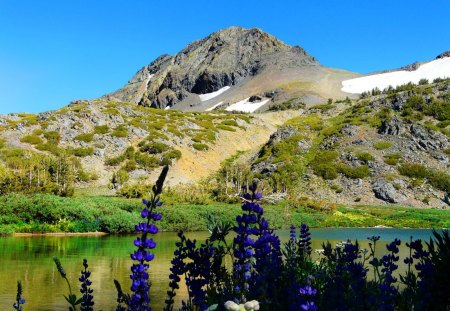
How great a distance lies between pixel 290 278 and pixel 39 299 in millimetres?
7608

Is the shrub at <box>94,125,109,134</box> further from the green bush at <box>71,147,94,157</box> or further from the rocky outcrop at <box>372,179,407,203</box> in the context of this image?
the rocky outcrop at <box>372,179,407,203</box>

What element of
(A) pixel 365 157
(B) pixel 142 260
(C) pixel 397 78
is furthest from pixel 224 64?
(B) pixel 142 260

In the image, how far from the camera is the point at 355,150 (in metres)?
56.3

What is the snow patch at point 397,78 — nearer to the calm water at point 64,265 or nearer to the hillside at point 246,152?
→ the hillside at point 246,152

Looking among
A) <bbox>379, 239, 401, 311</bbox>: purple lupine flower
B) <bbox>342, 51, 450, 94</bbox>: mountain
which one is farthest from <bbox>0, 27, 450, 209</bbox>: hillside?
<bbox>342, 51, 450, 94</bbox>: mountain

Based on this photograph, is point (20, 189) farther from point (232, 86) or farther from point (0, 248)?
point (232, 86)

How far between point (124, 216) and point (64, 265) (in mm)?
12973

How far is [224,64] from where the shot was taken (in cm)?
16825

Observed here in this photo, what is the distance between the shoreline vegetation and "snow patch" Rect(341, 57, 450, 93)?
322ft

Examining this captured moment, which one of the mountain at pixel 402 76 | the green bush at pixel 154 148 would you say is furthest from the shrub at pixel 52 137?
the mountain at pixel 402 76

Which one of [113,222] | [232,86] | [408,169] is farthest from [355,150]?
[232,86]

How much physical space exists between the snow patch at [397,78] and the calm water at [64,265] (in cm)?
11933

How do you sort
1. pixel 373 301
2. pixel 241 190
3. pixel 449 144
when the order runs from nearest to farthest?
1. pixel 373 301
2. pixel 241 190
3. pixel 449 144

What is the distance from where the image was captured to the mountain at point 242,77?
132m
